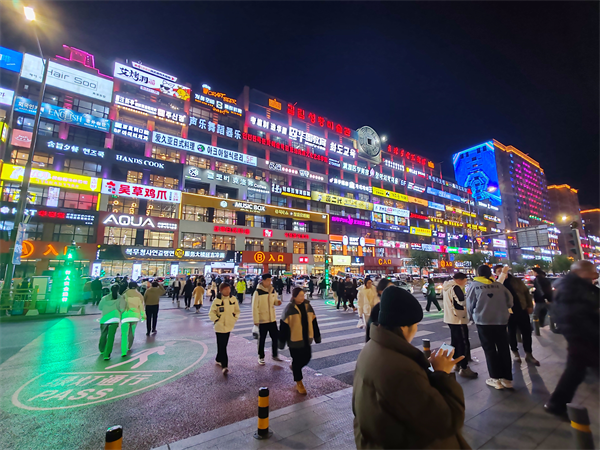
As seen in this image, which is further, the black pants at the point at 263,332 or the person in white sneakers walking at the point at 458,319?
the black pants at the point at 263,332

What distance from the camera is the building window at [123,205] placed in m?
33.5

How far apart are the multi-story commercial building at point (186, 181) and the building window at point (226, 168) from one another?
183 millimetres

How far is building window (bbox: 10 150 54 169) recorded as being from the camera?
30500 mm

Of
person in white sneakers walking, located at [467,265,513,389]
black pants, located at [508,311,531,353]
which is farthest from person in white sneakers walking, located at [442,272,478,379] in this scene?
black pants, located at [508,311,531,353]

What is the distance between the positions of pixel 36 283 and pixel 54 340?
7339 mm

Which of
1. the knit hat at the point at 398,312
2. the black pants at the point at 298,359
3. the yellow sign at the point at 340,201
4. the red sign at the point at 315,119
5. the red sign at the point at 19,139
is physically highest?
the red sign at the point at 315,119

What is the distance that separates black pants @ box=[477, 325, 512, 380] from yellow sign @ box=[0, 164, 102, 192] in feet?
126

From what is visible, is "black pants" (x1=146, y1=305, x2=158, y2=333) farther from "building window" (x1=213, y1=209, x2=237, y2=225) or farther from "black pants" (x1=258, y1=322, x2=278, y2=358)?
"building window" (x1=213, y1=209, x2=237, y2=225)

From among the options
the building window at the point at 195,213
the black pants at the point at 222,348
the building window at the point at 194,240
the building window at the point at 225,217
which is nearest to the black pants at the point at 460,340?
the black pants at the point at 222,348

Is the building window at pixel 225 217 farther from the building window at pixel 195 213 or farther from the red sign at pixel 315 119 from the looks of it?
the red sign at pixel 315 119

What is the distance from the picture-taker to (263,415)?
11.3 feet

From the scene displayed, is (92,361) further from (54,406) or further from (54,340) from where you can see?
(54,340)

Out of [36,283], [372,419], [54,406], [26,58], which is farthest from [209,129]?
[372,419]

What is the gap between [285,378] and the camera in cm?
577
